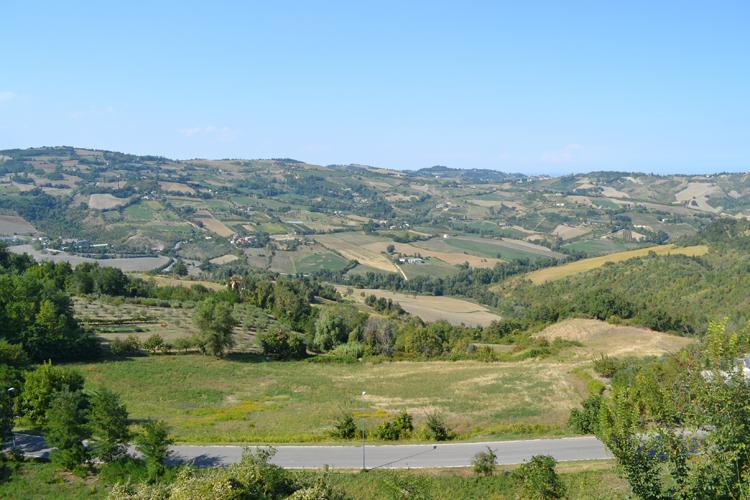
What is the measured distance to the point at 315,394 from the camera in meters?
47.3

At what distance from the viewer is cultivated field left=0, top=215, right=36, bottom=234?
16500 centimetres

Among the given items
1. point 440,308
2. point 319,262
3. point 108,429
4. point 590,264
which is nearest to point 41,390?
point 108,429

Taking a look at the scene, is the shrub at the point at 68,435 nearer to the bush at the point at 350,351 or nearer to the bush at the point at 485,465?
the bush at the point at 485,465

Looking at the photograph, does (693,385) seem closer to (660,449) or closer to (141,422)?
(660,449)

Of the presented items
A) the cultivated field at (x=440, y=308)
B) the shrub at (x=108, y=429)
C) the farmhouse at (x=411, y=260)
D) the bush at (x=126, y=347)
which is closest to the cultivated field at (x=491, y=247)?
the farmhouse at (x=411, y=260)

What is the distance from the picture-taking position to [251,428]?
36.8m

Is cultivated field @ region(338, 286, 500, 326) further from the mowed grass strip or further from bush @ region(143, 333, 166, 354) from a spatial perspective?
bush @ region(143, 333, 166, 354)

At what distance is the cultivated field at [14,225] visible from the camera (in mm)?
165000

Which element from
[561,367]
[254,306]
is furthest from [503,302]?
[561,367]

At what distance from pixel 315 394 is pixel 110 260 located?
375 feet

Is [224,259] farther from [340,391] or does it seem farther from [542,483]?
[542,483]

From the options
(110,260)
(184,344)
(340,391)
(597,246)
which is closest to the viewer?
(340,391)

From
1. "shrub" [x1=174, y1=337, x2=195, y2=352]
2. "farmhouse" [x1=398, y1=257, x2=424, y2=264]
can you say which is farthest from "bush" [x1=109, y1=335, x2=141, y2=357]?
"farmhouse" [x1=398, y1=257, x2=424, y2=264]

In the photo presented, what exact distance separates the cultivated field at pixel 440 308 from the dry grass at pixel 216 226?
6912cm
